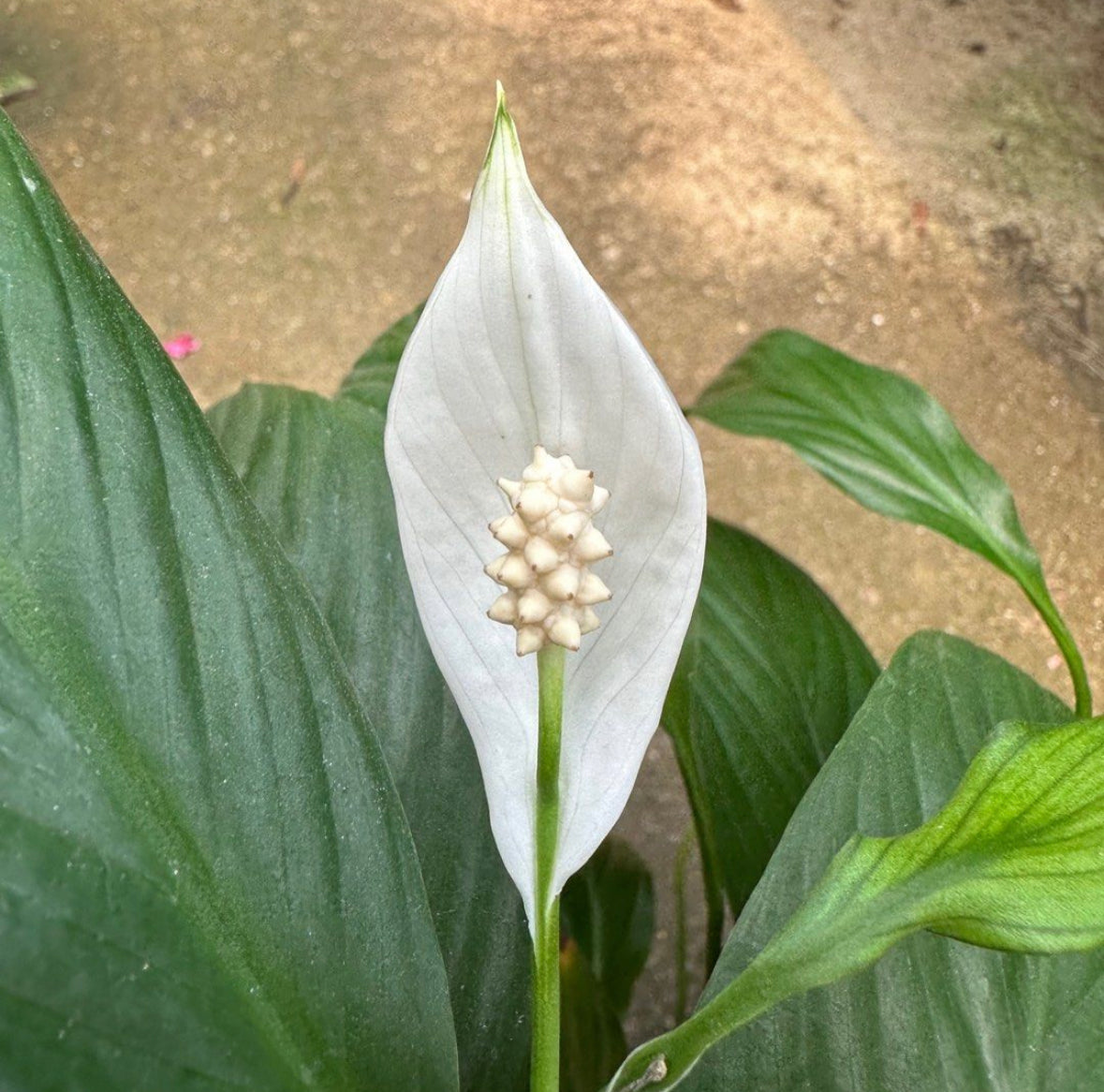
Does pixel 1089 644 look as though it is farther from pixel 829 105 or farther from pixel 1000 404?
pixel 829 105

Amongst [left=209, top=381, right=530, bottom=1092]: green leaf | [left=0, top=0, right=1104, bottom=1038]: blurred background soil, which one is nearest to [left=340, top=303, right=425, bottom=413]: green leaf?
[left=209, top=381, right=530, bottom=1092]: green leaf

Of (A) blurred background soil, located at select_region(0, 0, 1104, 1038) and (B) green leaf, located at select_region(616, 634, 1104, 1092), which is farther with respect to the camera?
(A) blurred background soil, located at select_region(0, 0, 1104, 1038)

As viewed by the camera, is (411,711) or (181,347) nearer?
(411,711)

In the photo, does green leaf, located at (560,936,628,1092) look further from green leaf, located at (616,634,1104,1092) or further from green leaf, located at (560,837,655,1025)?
green leaf, located at (616,634,1104,1092)

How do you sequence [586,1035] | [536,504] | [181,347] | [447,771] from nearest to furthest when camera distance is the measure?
[536,504], [447,771], [586,1035], [181,347]

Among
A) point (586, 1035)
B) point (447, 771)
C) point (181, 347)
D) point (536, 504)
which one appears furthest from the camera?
point (181, 347)

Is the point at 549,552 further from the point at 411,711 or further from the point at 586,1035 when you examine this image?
the point at 586,1035

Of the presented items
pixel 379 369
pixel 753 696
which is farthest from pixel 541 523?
pixel 379 369

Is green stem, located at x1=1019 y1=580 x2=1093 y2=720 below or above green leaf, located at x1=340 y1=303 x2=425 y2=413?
below
